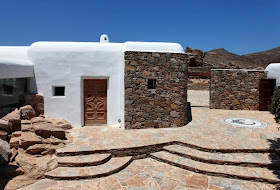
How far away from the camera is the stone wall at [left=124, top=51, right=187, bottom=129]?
26.3 feet

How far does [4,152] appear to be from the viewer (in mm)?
5137

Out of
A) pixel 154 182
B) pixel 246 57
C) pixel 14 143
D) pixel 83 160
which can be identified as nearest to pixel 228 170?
pixel 154 182

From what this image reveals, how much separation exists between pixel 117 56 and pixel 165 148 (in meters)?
4.48

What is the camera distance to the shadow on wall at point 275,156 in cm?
521

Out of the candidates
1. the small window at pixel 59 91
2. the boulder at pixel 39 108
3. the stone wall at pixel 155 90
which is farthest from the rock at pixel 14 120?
the stone wall at pixel 155 90

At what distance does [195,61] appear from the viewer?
29.3m

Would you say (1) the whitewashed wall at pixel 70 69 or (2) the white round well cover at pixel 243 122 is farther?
(2) the white round well cover at pixel 243 122

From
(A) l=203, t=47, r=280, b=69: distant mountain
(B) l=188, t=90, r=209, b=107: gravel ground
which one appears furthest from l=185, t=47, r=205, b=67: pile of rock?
(A) l=203, t=47, r=280, b=69: distant mountain

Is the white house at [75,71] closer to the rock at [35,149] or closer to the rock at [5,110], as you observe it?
the rock at [5,110]

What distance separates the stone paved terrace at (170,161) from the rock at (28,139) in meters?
0.84

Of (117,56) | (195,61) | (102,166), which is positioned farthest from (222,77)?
(195,61)

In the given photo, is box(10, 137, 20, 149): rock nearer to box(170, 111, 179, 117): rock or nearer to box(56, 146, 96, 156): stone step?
box(56, 146, 96, 156): stone step

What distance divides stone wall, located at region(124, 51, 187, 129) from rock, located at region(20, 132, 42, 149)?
3363 mm

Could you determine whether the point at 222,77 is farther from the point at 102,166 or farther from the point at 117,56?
the point at 102,166
